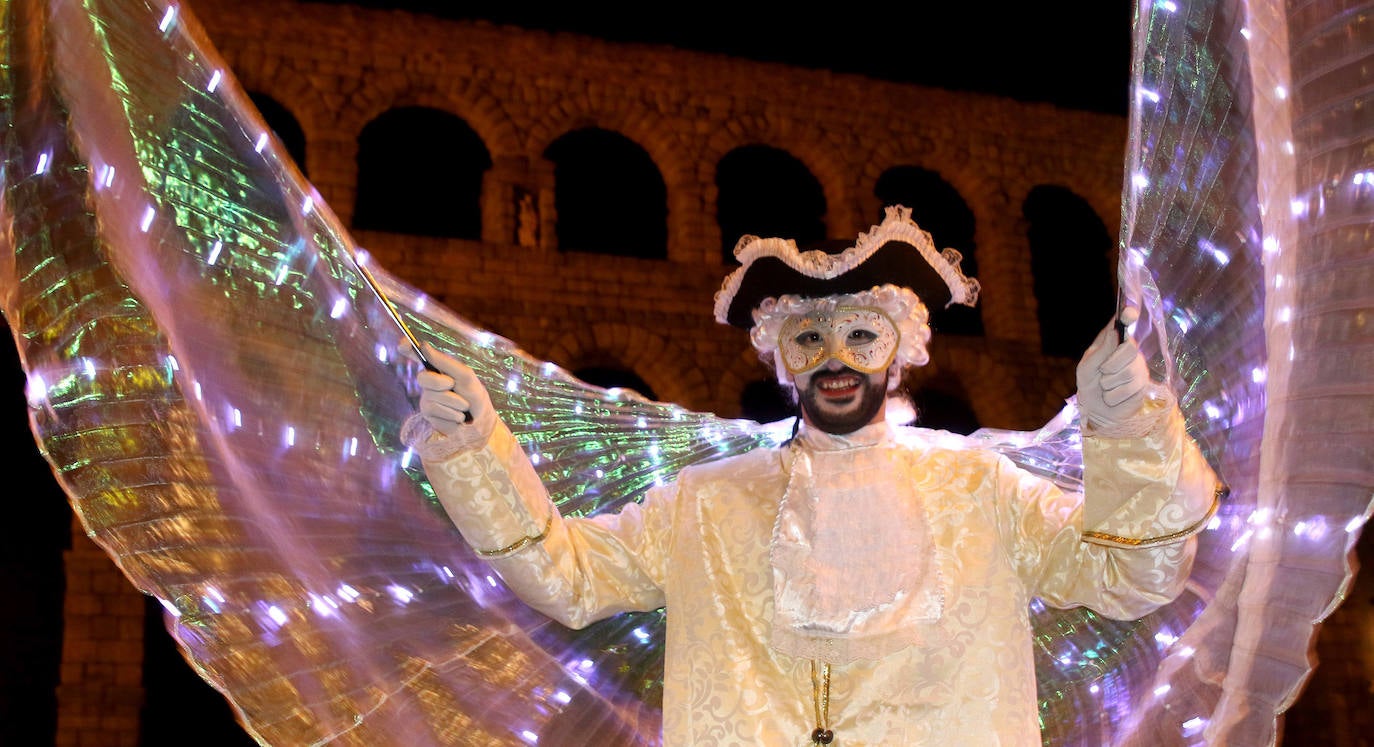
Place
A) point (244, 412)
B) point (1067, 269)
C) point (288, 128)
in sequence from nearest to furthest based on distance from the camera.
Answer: point (244, 412) < point (288, 128) < point (1067, 269)

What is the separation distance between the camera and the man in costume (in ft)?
8.19

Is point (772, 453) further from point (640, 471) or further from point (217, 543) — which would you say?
point (217, 543)

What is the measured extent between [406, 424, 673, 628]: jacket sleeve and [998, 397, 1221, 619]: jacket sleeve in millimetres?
796

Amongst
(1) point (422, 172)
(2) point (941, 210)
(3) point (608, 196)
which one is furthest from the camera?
(2) point (941, 210)

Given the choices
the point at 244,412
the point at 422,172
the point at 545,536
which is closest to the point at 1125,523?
the point at 545,536

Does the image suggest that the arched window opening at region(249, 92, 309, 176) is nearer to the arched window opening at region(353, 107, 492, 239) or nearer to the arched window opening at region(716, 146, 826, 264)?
the arched window opening at region(353, 107, 492, 239)

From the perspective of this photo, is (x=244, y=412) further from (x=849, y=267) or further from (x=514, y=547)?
(x=849, y=267)

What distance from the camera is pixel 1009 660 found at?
265cm

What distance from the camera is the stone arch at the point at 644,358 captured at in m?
9.93

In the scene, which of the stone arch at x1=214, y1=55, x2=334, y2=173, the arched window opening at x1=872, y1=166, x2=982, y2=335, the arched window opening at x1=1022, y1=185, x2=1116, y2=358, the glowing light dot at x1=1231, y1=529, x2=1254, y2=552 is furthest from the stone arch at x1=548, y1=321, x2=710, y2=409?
the glowing light dot at x1=1231, y1=529, x2=1254, y2=552

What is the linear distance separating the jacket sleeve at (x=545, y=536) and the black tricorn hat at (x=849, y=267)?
525 millimetres

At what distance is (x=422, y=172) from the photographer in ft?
35.3

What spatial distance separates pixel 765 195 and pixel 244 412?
9.20 metres

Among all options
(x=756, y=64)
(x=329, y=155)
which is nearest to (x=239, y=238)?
(x=329, y=155)
